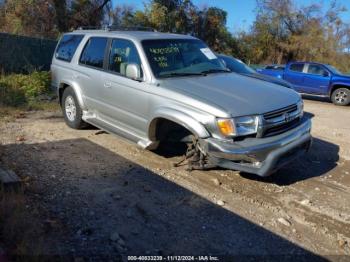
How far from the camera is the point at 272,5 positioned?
124 feet

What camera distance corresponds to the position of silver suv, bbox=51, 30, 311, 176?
510 centimetres

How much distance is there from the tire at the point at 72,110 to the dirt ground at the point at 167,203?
1.94ft

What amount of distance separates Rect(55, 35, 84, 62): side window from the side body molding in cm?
284

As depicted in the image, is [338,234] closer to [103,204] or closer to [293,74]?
[103,204]

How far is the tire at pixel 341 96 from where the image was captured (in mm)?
15705

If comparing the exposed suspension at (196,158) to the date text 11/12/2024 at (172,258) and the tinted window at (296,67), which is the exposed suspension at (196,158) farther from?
the tinted window at (296,67)

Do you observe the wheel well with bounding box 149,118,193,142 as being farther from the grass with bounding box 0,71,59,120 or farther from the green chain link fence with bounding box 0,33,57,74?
the green chain link fence with bounding box 0,33,57,74

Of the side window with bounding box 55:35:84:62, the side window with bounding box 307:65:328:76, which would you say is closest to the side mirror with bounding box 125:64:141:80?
the side window with bounding box 55:35:84:62

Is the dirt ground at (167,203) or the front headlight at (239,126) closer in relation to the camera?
the dirt ground at (167,203)

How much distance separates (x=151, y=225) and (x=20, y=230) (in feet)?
4.16

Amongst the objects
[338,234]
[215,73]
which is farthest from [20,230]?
[215,73]

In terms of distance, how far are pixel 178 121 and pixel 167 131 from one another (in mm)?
636

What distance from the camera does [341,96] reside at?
1584 centimetres

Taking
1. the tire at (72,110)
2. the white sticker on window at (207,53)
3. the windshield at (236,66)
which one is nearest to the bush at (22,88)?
the tire at (72,110)
